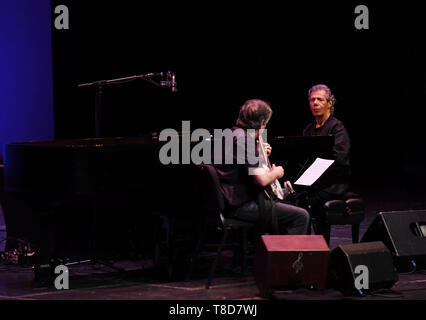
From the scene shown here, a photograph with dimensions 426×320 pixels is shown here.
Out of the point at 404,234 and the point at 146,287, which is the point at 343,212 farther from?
the point at 146,287

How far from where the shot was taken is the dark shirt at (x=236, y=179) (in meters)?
4.45

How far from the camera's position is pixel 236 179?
14.8 feet

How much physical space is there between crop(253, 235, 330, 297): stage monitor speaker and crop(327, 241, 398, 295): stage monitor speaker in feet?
0.37

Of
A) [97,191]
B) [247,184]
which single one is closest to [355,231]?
[247,184]

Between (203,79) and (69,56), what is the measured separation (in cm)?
188

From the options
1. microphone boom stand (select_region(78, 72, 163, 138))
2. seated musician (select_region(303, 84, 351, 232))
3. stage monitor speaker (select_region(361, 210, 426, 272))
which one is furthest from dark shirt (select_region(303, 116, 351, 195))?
microphone boom stand (select_region(78, 72, 163, 138))

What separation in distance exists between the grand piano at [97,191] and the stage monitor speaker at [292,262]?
91 cm

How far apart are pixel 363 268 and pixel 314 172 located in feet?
3.34

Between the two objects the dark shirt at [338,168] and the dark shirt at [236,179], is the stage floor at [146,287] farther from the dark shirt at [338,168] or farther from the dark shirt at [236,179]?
the dark shirt at [338,168]

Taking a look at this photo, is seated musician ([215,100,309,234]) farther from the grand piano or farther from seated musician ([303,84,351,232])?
seated musician ([303,84,351,232])

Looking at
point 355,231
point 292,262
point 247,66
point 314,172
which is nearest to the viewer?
point 292,262

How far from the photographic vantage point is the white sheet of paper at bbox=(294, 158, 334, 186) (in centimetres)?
496

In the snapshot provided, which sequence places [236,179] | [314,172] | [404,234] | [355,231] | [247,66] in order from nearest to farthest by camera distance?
1. [236,179]
2. [404,234]
3. [314,172]
4. [355,231]
5. [247,66]

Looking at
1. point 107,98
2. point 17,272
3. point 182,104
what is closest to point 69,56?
point 107,98
